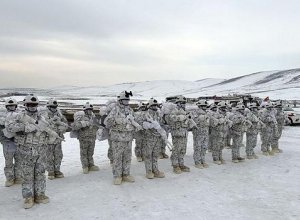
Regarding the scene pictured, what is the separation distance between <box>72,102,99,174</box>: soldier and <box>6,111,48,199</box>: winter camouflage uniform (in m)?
2.67

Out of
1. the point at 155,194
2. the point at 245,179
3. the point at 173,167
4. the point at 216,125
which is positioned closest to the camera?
the point at 155,194

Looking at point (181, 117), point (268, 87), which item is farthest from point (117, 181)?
point (268, 87)

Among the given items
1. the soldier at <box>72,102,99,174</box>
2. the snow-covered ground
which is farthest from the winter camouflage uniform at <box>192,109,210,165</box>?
the soldier at <box>72,102,99,174</box>

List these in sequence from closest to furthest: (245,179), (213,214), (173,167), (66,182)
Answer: (213,214)
(66,182)
(245,179)
(173,167)

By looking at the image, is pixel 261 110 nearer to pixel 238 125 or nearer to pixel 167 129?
pixel 238 125

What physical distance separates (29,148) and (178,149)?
175 inches

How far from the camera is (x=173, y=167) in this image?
10.7 metres

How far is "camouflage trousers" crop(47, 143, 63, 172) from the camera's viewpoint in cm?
977

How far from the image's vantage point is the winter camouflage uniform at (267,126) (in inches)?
559

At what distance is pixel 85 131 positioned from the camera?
33.8 ft

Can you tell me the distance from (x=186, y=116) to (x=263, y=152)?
504 centimetres

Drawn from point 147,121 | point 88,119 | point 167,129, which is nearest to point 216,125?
point 167,129

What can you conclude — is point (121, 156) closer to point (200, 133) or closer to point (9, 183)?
point (9, 183)

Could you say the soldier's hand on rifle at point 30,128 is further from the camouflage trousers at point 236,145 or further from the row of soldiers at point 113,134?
the camouflage trousers at point 236,145
